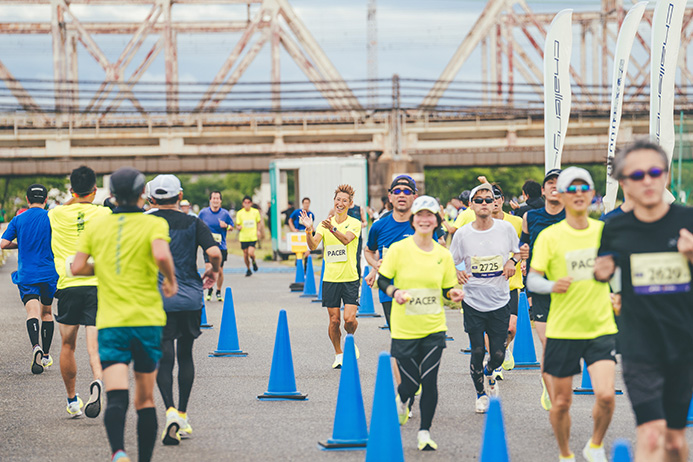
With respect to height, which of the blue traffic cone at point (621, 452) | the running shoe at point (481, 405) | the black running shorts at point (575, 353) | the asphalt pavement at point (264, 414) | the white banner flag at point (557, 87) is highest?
the white banner flag at point (557, 87)

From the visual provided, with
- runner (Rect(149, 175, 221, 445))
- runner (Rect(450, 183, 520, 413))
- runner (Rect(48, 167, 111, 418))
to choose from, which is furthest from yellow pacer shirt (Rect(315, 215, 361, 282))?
runner (Rect(149, 175, 221, 445))

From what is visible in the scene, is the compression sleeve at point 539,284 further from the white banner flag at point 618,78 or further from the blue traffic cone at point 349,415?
the white banner flag at point 618,78

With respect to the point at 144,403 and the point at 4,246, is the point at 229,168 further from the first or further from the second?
the point at 144,403

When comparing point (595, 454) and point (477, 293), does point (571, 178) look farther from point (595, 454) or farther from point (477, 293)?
point (477, 293)

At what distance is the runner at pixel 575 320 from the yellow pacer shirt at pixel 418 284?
3.42ft

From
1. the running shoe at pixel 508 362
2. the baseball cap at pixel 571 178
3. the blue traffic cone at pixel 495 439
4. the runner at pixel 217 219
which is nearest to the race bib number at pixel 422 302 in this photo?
the baseball cap at pixel 571 178

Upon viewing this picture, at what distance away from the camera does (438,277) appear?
7.05 meters

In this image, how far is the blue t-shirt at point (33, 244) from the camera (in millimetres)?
10109

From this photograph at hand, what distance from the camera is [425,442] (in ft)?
22.8

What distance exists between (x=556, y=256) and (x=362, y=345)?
662 cm

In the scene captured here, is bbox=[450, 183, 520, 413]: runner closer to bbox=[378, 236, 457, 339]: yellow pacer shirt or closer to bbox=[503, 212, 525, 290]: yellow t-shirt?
bbox=[378, 236, 457, 339]: yellow pacer shirt

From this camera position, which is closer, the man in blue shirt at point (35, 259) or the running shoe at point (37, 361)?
the man in blue shirt at point (35, 259)

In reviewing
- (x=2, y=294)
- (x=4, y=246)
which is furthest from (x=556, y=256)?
(x=2, y=294)

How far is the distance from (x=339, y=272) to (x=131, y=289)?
5.07 m
